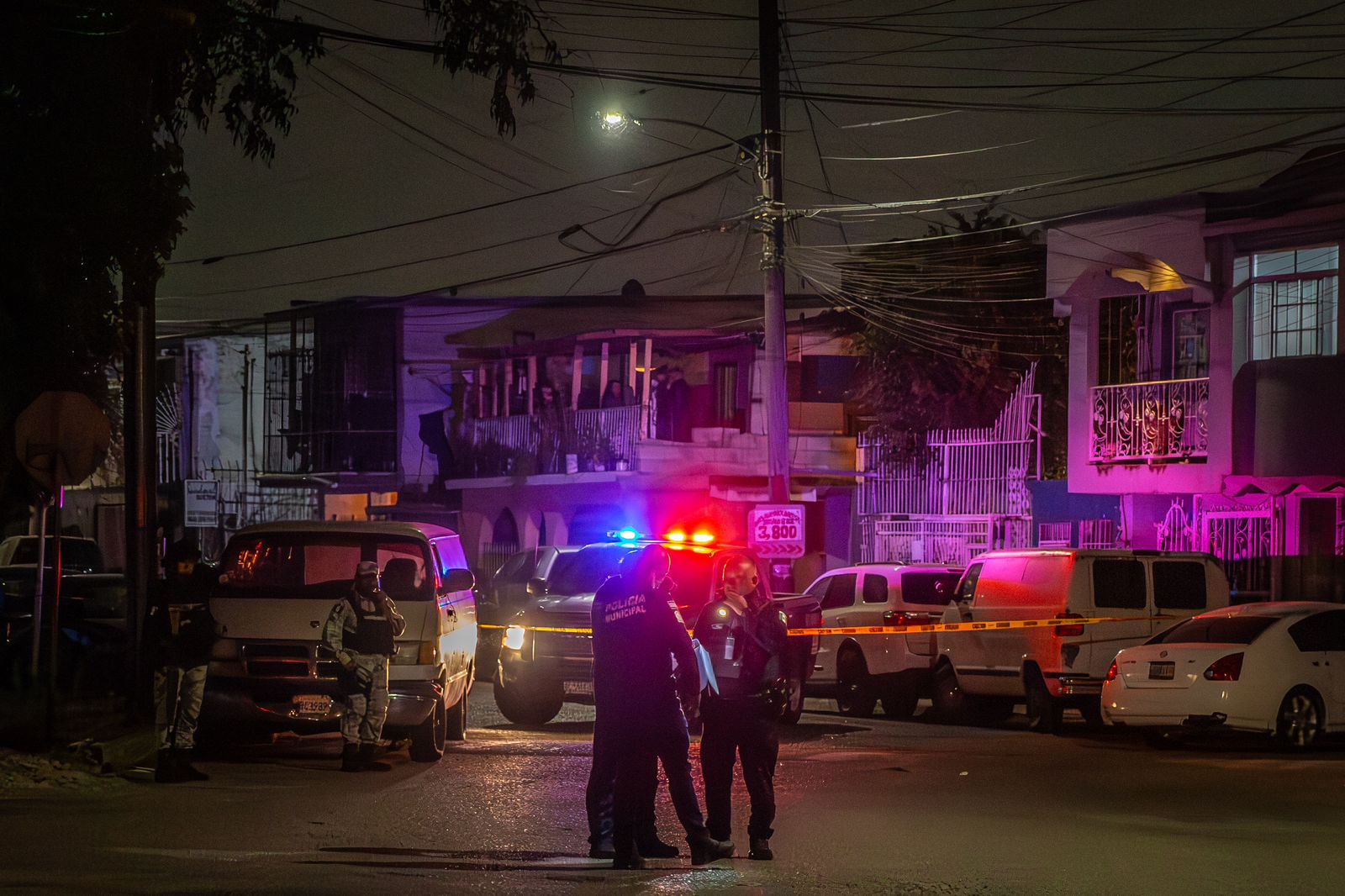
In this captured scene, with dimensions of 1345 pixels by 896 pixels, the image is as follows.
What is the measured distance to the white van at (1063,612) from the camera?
1772cm

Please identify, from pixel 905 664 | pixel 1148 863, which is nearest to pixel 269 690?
pixel 1148 863

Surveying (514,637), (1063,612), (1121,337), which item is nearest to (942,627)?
(1063,612)

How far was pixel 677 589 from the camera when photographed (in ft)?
58.0

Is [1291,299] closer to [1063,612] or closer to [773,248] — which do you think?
[773,248]

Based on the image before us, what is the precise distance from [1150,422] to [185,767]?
18.2 meters

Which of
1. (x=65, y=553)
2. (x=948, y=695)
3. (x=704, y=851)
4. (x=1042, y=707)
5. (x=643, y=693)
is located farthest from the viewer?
(x=65, y=553)

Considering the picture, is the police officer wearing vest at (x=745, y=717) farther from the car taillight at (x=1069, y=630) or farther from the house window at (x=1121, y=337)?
the house window at (x=1121, y=337)

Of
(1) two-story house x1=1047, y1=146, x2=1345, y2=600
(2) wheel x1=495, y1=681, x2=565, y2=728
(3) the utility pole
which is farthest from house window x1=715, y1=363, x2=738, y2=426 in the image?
(2) wheel x1=495, y1=681, x2=565, y2=728

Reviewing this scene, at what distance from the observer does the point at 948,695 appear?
19.6 m

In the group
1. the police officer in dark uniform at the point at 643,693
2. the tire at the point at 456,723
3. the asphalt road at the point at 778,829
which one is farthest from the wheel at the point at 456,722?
the police officer in dark uniform at the point at 643,693

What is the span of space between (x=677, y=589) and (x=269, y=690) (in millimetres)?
5346

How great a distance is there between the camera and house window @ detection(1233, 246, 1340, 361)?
2420 cm

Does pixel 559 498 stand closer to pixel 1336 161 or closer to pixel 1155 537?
pixel 1155 537

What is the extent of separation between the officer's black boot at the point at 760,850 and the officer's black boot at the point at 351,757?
191 inches
